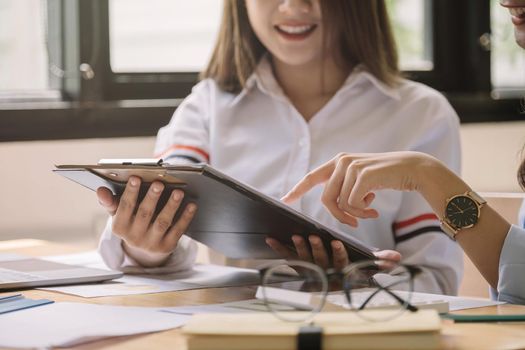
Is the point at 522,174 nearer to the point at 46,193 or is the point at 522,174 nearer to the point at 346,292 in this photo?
the point at 346,292

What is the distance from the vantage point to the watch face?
1.37 meters

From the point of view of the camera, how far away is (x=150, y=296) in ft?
4.43

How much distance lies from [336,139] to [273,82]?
0.20 meters

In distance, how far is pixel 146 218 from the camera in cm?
147

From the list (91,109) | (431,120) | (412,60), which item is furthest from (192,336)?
(412,60)

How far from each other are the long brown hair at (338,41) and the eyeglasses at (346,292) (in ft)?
2.91

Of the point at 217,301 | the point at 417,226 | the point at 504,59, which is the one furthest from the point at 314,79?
the point at 504,59

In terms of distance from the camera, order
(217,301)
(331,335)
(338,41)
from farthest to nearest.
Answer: (338,41)
(217,301)
(331,335)

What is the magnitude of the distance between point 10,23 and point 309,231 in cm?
155

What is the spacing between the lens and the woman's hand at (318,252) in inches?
54.3

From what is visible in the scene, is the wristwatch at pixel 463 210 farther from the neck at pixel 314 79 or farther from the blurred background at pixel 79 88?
the blurred background at pixel 79 88

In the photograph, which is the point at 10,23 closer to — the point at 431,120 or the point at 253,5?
the point at 253,5

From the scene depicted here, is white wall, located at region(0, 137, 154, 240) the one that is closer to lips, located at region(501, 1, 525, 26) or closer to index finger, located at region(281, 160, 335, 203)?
index finger, located at region(281, 160, 335, 203)

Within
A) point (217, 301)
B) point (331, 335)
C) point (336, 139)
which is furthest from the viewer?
point (336, 139)
